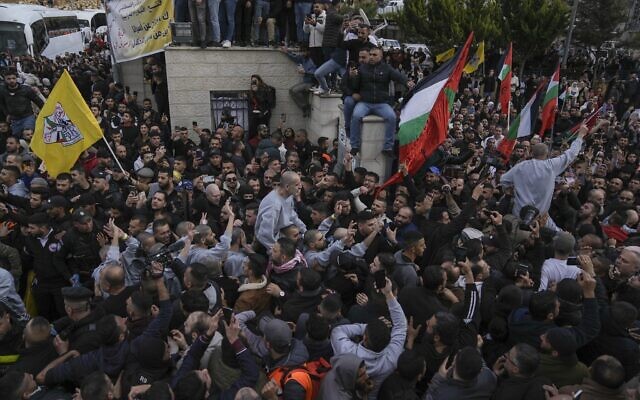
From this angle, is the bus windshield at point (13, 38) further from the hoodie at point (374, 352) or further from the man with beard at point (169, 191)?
the hoodie at point (374, 352)

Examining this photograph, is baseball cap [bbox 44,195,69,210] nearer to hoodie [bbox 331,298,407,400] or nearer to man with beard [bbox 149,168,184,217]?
man with beard [bbox 149,168,184,217]

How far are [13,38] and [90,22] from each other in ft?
29.2

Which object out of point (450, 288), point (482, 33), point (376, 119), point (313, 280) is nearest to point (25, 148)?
point (376, 119)

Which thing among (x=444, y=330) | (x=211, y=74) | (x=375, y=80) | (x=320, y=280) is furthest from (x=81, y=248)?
(x=211, y=74)

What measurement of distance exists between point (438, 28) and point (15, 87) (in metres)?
19.8

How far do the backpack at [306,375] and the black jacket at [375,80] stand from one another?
16.6 ft

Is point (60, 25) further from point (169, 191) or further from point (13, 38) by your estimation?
point (169, 191)

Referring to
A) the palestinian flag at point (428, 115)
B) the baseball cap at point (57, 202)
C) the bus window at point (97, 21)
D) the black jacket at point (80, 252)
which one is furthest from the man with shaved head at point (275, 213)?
the bus window at point (97, 21)

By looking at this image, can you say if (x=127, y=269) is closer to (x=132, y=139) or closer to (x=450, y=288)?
(x=450, y=288)

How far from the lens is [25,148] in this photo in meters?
8.27

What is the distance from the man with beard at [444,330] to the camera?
3209 millimetres

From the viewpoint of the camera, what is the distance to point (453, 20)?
23156mm

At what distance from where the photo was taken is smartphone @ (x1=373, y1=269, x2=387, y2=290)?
368cm

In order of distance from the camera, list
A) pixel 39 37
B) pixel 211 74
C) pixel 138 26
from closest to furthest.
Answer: pixel 211 74
pixel 138 26
pixel 39 37
